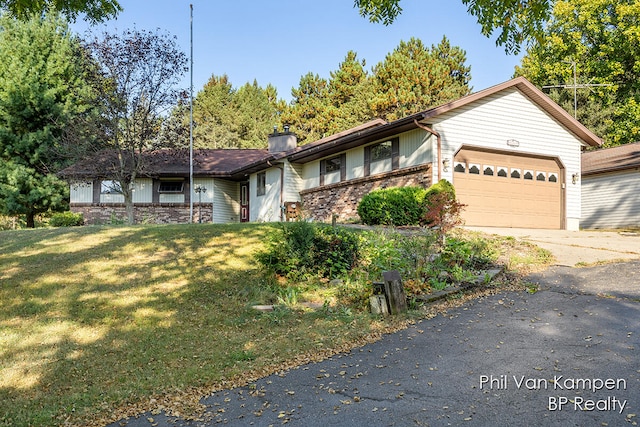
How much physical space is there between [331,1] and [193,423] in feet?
24.7

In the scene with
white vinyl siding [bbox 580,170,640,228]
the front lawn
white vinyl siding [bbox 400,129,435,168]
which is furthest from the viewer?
white vinyl siding [bbox 580,170,640,228]

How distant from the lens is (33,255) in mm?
8781

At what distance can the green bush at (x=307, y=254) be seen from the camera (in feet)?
25.1

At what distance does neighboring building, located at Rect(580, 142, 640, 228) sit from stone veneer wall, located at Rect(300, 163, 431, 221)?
30.4ft

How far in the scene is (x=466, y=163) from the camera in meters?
15.3

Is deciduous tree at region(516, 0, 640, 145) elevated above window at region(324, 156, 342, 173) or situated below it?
above

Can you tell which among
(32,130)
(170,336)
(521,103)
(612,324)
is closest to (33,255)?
(170,336)

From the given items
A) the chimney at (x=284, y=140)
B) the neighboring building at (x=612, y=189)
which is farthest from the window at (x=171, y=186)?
the neighboring building at (x=612, y=189)

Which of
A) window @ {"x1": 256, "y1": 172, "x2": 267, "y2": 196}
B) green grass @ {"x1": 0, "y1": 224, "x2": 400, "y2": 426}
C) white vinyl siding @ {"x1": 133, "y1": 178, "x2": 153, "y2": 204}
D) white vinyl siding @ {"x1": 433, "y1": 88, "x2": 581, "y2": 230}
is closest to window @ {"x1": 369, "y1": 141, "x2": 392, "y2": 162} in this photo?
white vinyl siding @ {"x1": 433, "y1": 88, "x2": 581, "y2": 230}

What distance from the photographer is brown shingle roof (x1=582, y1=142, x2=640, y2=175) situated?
60.6ft

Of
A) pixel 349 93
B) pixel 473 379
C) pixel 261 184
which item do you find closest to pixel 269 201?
pixel 261 184

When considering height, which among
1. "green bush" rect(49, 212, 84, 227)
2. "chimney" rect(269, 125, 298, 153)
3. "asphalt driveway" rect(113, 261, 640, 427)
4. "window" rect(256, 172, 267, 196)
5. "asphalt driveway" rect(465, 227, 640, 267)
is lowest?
"asphalt driveway" rect(113, 261, 640, 427)

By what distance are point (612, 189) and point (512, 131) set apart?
6.38m

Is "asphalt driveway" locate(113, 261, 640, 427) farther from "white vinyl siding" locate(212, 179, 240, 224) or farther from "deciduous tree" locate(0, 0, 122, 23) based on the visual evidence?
"white vinyl siding" locate(212, 179, 240, 224)
